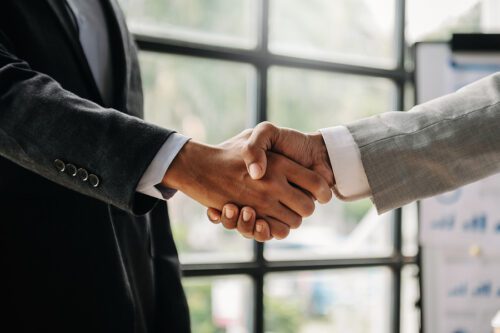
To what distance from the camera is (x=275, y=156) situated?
1.37 metres

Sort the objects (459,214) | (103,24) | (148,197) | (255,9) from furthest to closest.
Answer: (255,9) < (459,214) < (103,24) < (148,197)

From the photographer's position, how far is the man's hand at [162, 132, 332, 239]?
122 cm

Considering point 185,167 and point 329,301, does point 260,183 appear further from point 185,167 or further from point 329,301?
point 329,301

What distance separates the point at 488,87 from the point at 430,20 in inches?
58.4

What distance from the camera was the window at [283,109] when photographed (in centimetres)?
226

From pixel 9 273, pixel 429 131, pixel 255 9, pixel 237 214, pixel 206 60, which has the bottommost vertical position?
pixel 9 273

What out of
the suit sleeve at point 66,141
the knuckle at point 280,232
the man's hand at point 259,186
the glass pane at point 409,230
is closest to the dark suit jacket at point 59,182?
the suit sleeve at point 66,141

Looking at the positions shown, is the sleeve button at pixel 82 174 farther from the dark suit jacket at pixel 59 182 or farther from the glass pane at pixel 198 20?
the glass pane at pixel 198 20

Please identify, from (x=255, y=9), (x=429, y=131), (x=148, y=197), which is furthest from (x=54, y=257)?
(x=255, y=9)

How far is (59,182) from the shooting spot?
1.02 meters

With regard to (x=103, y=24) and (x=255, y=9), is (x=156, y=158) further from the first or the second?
(x=255, y=9)

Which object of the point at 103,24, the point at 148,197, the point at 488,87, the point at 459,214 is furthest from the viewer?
the point at 459,214

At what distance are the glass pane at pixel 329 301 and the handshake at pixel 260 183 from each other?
1117 millimetres

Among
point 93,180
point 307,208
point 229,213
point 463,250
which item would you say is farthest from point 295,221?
point 463,250
